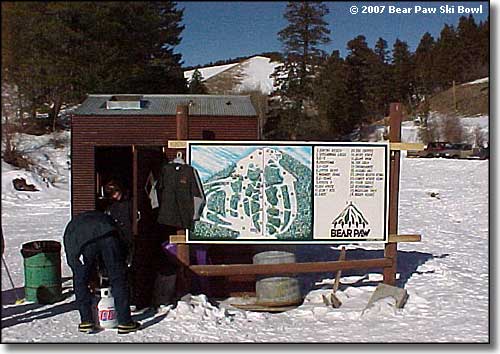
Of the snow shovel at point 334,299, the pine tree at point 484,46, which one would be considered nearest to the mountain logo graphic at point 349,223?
the snow shovel at point 334,299

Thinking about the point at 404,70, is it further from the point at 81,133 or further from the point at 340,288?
the point at 81,133

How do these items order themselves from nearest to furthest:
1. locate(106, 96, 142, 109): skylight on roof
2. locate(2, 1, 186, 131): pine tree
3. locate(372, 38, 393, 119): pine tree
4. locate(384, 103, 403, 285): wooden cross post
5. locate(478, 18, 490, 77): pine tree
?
locate(2, 1, 186, 131): pine tree, locate(478, 18, 490, 77): pine tree, locate(372, 38, 393, 119): pine tree, locate(106, 96, 142, 109): skylight on roof, locate(384, 103, 403, 285): wooden cross post

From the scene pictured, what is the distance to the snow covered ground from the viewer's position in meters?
5.00

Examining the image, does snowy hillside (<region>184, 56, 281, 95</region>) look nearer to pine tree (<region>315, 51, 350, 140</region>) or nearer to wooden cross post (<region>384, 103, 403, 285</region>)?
pine tree (<region>315, 51, 350, 140</region>)

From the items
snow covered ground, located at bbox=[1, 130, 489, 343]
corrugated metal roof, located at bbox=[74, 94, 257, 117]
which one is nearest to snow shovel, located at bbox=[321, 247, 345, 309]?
snow covered ground, located at bbox=[1, 130, 489, 343]

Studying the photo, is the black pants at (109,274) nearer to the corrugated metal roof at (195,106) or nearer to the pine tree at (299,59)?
the corrugated metal roof at (195,106)

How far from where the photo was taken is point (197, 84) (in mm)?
5473

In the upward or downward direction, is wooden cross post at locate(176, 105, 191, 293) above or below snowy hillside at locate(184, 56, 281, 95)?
below

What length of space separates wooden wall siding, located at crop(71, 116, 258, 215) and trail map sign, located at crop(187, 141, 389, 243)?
0.56ft

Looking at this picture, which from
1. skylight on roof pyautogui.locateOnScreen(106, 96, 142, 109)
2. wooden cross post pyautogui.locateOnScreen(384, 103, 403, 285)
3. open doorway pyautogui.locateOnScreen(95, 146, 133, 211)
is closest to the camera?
skylight on roof pyautogui.locateOnScreen(106, 96, 142, 109)

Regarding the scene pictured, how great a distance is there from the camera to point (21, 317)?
5.27m

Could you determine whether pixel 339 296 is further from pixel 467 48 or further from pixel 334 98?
pixel 467 48

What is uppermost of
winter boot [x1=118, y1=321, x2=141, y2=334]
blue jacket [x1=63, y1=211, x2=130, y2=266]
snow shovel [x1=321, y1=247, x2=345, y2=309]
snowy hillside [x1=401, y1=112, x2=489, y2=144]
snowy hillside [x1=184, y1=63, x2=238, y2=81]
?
snowy hillside [x1=184, y1=63, x2=238, y2=81]

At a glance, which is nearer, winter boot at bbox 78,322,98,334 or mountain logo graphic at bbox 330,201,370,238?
winter boot at bbox 78,322,98,334
